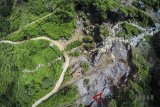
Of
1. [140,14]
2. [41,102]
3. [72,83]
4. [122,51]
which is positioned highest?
[140,14]

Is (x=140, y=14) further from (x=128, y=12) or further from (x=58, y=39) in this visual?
(x=58, y=39)

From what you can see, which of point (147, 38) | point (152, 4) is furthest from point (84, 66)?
point (152, 4)

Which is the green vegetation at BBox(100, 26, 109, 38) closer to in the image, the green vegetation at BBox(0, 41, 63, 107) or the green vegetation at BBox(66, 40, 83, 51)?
the green vegetation at BBox(66, 40, 83, 51)

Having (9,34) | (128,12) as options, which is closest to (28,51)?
(9,34)

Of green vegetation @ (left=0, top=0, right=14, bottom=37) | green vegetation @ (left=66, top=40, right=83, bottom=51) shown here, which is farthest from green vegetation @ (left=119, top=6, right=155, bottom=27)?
green vegetation @ (left=0, top=0, right=14, bottom=37)

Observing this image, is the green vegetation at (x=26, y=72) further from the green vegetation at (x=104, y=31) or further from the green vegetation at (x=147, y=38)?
the green vegetation at (x=147, y=38)

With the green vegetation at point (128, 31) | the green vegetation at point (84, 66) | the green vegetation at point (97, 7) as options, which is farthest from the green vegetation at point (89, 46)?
the green vegetation at point (97, 7)
